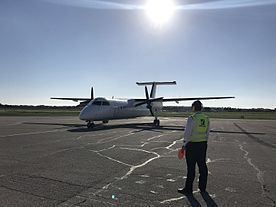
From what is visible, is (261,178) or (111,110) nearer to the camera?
(261,178)

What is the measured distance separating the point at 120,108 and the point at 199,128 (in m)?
21.9

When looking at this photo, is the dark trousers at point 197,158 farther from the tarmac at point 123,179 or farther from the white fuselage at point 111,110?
the white fuselage at point 111,110

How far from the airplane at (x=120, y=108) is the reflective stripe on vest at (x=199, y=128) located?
16781 millimetres

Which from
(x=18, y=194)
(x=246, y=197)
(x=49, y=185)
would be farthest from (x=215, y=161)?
(x=18, y=194)

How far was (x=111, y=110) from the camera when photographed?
25469 millimetres

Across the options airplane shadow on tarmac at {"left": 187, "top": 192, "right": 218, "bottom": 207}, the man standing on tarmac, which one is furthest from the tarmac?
the man standing on tarmac

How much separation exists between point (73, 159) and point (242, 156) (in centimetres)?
660

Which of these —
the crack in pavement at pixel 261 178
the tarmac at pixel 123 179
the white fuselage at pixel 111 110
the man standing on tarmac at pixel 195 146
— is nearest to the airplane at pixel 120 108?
the white fuselage at pixel 111 110

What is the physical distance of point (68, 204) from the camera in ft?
15.1

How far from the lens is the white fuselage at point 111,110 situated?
2217 centimetres

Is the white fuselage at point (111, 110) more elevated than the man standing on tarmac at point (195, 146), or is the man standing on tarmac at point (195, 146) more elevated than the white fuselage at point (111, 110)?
the white fuselage at point (111, 110)

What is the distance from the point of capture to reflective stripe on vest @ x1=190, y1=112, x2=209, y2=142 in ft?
18.6

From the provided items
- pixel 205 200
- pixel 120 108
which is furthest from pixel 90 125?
pixel 205 200

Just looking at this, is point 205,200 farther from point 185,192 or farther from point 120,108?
point 120,108
